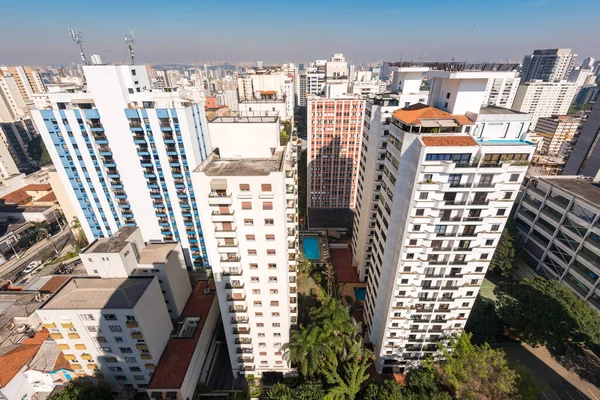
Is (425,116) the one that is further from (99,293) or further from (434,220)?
(99,293)

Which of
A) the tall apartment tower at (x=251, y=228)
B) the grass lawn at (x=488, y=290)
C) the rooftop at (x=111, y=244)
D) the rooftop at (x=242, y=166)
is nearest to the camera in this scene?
the tall apartment tower at (x=251, y=228)

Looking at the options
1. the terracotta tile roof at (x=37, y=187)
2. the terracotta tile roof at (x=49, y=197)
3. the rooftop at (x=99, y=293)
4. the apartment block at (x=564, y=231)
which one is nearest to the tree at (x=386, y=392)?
the rooftop at (x=99, y=293)

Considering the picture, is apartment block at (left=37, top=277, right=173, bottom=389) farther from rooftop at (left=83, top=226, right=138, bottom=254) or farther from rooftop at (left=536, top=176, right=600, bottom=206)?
rooftop at (left=536, top=176, right=600, bottom=206)

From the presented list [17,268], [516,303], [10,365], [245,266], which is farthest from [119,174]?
[516,303]

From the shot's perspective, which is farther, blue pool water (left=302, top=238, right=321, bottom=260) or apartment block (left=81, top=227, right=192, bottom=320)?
blue pool water (left=302, top=238, right=321, bottom=260)

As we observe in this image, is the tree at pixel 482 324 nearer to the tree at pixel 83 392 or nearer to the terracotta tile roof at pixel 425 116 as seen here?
the terracotta tile roof at pixel 425 116

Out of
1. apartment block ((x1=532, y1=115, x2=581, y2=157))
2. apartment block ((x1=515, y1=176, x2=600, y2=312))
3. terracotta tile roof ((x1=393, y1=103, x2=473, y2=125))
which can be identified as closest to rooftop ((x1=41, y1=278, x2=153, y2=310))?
terracotta tile roof ((x1=393, y1=103, x2=473, y2=125))

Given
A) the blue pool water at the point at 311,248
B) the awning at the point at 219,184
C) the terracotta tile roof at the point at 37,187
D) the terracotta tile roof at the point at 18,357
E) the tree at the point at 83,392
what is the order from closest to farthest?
the awning at the point at 219,184
the tree at the point at 83,392
the terracotta tile roof at the point at 18,357
the blue pool water at the point at 311,248
the terracotta tile roof at the point at 37,187
